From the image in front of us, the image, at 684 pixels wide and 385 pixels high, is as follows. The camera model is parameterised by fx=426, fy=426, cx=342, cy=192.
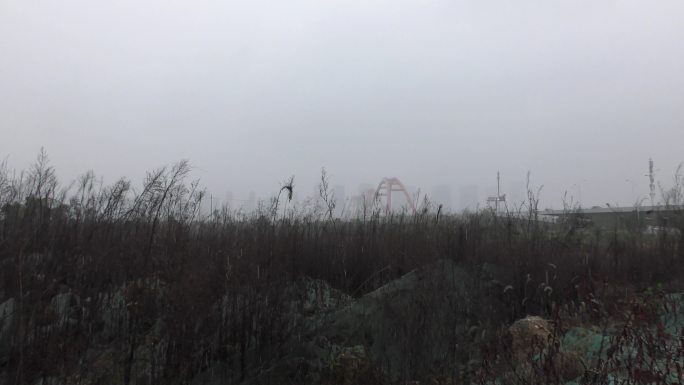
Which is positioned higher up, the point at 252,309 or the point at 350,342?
the point at 252,309

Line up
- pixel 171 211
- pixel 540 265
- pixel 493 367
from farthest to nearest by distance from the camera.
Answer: pixel 540 265 → pixel 171 211 → pixel 493 367

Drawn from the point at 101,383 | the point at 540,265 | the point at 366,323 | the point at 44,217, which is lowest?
the point at 101,383

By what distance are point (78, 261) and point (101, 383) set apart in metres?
1.03

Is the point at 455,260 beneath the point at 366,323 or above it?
above

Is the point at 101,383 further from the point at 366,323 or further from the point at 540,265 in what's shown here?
the point at 540,265

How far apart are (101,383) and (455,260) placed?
393cm

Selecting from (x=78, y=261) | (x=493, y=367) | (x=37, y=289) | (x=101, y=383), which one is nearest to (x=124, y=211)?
(x=78, y=261)

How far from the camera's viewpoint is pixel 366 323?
4.11 metres

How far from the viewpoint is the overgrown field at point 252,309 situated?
119 inches

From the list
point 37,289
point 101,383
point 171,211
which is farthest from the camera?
point 171,211

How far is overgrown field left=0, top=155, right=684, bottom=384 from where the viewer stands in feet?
9.89

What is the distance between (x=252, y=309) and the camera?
372 centimetres

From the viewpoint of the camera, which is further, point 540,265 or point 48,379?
point 540,265

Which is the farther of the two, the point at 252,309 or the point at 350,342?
the point at 350,342
